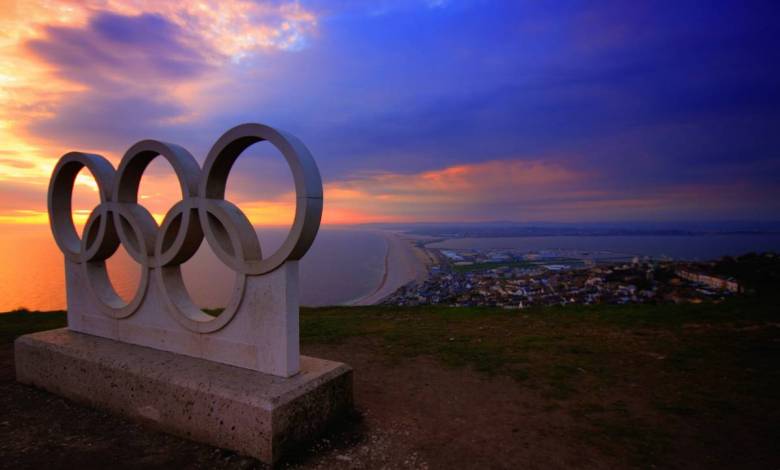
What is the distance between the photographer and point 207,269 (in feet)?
98.3

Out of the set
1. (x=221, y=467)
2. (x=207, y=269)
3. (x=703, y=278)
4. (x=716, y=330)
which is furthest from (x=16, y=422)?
(x=207, y=269)

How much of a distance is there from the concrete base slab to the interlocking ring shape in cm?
72

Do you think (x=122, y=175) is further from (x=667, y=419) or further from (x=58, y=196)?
(x=667, y=419)

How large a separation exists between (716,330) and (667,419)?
18.8 ft

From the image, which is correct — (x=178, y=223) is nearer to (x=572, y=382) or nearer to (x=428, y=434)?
(x=428, y=434)

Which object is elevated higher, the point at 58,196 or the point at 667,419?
the point at 58,196

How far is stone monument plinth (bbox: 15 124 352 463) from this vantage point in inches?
185

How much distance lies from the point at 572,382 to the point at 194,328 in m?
5.96

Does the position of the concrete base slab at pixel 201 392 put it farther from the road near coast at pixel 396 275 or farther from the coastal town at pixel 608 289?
the road near coast at pixel 396 275

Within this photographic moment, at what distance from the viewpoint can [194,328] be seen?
5766 millimetres

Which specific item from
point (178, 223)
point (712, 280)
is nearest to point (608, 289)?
point (712, 280)

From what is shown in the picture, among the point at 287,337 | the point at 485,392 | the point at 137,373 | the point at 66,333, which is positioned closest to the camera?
the point at 287,337

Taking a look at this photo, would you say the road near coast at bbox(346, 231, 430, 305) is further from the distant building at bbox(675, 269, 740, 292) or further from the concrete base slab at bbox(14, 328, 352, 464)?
the concrete base slab at bbox(14, 328, 352, 464)

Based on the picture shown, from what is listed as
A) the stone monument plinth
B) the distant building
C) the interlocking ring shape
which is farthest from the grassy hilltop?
the distant building
